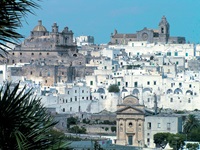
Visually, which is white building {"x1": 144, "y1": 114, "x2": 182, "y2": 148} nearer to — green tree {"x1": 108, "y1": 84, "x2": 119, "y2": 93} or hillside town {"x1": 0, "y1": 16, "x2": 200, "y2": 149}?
hillside town {"x1": 0, "y1": 16, "x2": 200, "y2": 149}

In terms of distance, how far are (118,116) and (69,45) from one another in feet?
77.2

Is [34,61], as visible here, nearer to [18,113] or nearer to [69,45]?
[69,45]

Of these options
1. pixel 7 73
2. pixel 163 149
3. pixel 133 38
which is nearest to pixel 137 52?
pixel 133 38

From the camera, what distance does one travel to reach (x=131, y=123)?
44.7 meters

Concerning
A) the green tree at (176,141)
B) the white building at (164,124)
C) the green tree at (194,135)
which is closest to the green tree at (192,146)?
the green tree at (176,141)

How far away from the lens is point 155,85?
5669cm

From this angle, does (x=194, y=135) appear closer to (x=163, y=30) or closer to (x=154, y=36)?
(x=163, y=30)

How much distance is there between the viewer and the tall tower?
7725 cm

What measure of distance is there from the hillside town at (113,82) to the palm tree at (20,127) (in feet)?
108

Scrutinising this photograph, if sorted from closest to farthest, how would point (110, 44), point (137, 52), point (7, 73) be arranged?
point (7, 73) → point (137, 52) → point (110, 44)

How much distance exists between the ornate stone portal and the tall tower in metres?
32.8

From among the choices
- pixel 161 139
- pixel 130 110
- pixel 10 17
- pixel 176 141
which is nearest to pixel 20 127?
pixel 10 17

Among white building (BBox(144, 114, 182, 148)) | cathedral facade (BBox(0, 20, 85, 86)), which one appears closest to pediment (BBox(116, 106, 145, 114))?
white building (BBox(144, 114, 182, 148))

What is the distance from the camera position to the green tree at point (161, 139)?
40531mm
